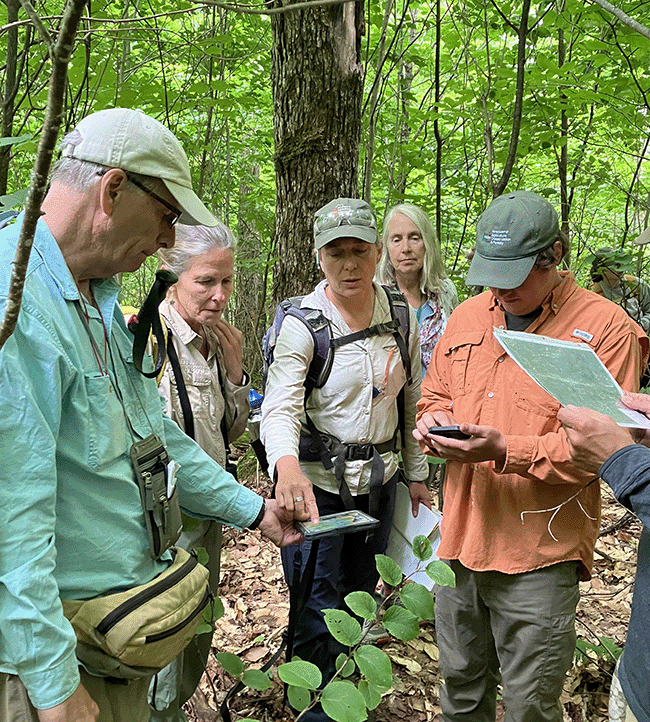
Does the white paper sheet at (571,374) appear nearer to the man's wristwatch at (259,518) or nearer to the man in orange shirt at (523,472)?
the man in orange shirt at (523,472)

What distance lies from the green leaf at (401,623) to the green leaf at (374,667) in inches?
3.2

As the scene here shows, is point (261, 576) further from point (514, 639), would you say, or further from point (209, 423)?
point (514, 639)

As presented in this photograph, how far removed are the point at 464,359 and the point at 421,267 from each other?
174 centimetres

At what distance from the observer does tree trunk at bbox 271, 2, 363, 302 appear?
3.51m

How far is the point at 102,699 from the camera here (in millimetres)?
1363

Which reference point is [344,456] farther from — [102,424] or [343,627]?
[102,424]

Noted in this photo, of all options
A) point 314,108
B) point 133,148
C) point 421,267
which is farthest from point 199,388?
point 314,108

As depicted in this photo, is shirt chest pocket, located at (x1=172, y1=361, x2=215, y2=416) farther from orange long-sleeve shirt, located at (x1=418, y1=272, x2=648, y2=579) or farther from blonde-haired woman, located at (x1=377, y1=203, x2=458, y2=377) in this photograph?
blonde-haired woman, located at (x1=377, y1=203, x2=458, y2=377)

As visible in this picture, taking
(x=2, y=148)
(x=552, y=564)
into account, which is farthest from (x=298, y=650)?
(x=2, y=148)

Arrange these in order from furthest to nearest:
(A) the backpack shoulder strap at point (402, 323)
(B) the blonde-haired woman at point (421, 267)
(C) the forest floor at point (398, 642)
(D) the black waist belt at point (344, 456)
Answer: (B) the blonde-haired woman at point (421, 267) < (C) the forest floor at point (398, 642) < (A) the backpack shoulder strap at point (402, 323) < (D) the black waist belt at point (344, 456)

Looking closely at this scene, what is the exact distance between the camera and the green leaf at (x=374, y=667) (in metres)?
1.41

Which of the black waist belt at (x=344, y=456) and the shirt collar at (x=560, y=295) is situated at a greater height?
the shirt collar at (x=560, y=295)

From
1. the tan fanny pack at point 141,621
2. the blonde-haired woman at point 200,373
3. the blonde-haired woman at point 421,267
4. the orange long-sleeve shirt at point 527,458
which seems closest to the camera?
the tan fanny pack at point 141,621

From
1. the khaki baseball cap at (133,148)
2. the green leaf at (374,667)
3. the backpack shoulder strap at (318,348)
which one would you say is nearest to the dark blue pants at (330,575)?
the backpack shoulder strap at (318,348)
